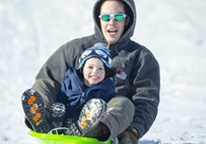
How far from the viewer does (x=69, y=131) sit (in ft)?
6.52

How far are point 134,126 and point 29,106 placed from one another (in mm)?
983

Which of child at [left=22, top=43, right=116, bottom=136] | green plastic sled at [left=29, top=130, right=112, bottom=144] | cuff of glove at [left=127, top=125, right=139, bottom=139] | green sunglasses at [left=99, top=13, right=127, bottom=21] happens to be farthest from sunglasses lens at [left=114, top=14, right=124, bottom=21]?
green plastic sled at [left=29, top=130, right=112, bottom=144]

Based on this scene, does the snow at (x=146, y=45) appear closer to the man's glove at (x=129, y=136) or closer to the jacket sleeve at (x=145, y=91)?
the jacket sleeve at (x=145, y=91)

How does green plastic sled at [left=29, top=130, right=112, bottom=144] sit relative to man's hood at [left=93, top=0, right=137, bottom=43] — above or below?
below

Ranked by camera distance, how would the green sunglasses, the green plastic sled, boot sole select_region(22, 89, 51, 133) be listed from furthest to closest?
1. the green sunglasses
2. boot sole select_region(22, 89, 51, 133)
3. the green plastic sled

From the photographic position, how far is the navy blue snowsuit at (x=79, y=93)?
7.72 ft

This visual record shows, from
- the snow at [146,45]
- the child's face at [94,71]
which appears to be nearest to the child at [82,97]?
the child's face at [94,71]

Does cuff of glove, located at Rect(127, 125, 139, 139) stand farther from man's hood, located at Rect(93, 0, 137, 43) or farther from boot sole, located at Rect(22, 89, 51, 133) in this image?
man's hood, located at Rect(93, 0, 137, 43)

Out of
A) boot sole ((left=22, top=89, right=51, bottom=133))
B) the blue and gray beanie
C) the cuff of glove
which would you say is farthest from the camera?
the blue and gray beanie

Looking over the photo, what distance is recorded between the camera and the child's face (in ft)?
7.99

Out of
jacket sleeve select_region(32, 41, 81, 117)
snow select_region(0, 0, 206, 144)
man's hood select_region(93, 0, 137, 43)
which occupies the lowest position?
snow select_region(0, 0, 206, 144)

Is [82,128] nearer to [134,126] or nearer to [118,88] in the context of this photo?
[134,126]

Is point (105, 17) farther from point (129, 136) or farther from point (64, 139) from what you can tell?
point (64, 139)

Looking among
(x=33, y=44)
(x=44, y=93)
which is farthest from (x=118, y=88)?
(x=33, y=44)
